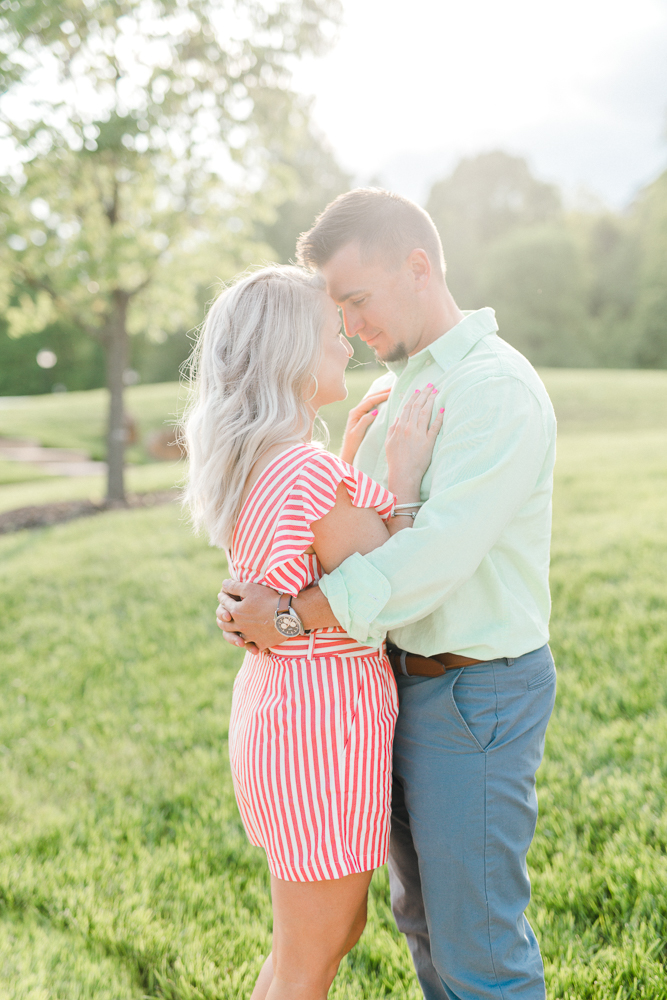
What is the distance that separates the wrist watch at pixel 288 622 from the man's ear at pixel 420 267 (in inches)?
45.5

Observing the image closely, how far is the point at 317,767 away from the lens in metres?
1.84

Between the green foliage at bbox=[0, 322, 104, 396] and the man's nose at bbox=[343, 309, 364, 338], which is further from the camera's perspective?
the green foliage at bbox=[0, 322, 104, 396]

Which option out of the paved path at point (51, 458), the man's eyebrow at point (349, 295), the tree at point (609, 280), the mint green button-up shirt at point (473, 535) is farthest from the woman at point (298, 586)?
the tree at point (609, 280)

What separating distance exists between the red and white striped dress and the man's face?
68cm

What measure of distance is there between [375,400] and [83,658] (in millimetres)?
4057

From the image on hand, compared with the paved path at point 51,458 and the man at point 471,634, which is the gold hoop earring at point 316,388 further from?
the paved path at point 51,458

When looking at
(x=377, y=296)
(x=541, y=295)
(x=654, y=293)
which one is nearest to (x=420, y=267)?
(x=377, y=296)

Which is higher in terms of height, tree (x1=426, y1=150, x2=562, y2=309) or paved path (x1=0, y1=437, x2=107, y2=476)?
tree (x1=426, y1=150, x2=562, y2=309)

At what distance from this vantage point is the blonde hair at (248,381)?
1893mm

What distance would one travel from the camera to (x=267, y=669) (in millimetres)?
1980

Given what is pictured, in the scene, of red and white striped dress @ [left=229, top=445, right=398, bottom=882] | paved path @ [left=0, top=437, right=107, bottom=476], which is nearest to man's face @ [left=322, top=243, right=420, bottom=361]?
red and white striped dress @ [left=229, top=445, right=398, bottom=882]

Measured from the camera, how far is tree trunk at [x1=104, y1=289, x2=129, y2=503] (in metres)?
11.2

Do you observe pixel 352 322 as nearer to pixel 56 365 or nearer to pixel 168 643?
pixel 168 643

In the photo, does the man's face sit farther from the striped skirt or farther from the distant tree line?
the distant tree line
